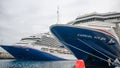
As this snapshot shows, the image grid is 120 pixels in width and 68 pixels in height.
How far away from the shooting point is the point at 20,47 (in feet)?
108

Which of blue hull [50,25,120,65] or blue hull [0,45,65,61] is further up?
blue hull [50,25,120,65]

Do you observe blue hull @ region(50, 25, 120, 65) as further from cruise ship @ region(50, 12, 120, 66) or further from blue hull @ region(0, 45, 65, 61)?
blue hull @ region(0, 45, 65, 61)

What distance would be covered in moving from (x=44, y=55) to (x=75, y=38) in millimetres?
12580

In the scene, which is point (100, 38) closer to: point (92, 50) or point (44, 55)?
point (92, 50)

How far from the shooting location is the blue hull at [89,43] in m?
20.3

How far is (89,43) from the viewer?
20.8 metres

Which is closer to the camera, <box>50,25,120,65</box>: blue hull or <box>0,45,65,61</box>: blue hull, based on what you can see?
<box>50,25,120,65</box>: blue hull

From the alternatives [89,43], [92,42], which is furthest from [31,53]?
[92,42]

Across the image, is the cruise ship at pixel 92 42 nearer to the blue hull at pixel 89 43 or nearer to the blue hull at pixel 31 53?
the blue hull at pixel 89 43

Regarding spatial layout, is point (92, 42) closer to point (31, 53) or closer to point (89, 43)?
point (89, 43)

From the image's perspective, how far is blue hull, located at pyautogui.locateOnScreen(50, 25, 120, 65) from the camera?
66.7ft

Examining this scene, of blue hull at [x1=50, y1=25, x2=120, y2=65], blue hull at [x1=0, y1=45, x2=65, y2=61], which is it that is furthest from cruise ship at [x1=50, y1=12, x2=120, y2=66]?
blue hull at [x1=0, y1=45, x2=65, y2=61]

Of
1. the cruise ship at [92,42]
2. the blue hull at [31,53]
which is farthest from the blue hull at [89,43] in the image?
the blue hull at [31,53]

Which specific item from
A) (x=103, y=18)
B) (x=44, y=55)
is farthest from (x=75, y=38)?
(x=103, y=18)
